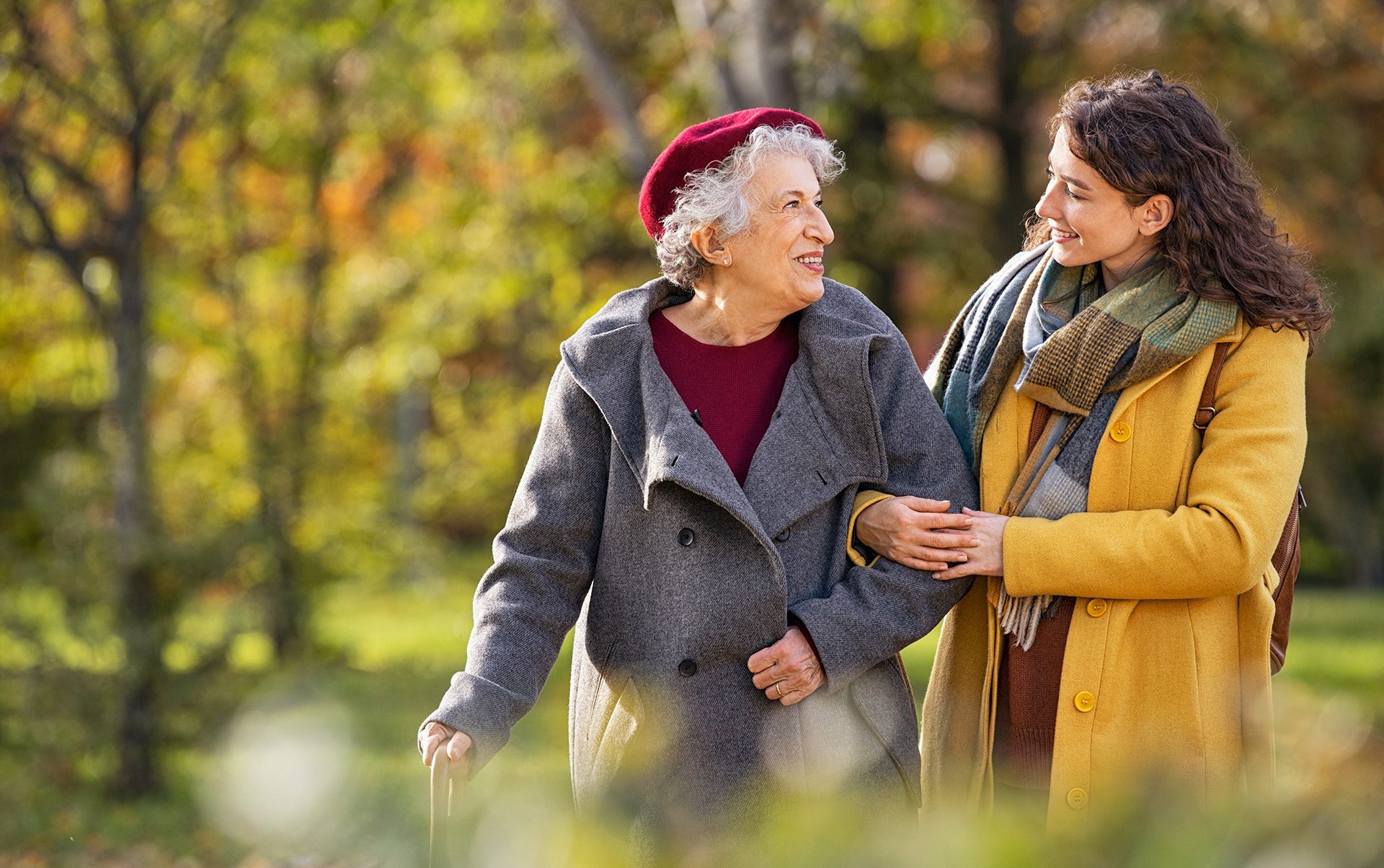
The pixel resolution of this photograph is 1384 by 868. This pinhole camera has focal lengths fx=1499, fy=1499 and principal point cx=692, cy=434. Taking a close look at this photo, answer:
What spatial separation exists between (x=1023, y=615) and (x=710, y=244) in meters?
0.86

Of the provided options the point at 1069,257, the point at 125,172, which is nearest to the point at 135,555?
the point at 125,172

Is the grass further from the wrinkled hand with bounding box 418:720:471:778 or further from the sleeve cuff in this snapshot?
the sleeve cuff

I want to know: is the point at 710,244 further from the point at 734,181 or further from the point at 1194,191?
the point at 1194,191

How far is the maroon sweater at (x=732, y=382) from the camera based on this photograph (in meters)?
2.71

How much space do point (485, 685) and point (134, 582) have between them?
4431mm

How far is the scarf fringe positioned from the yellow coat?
32mm

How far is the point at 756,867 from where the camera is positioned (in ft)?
3.39

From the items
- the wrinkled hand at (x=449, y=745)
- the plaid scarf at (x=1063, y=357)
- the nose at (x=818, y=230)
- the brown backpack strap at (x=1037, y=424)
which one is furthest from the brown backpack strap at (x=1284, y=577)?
the wrinkled hand at (x=449, y=745)

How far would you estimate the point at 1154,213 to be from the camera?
2.56m

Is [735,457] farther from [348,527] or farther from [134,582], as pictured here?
[348,527]

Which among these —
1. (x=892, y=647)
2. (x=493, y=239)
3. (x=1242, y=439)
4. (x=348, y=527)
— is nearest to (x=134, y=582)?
(x=348, y=527)

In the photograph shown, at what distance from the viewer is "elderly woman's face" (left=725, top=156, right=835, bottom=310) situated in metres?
2.61

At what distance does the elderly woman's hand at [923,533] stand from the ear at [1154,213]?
22.9 inches

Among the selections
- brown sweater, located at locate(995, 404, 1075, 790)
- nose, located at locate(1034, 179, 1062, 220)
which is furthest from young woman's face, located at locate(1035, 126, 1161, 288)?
→ brown sweater, located at locate(995, 404, 1075, 790)
